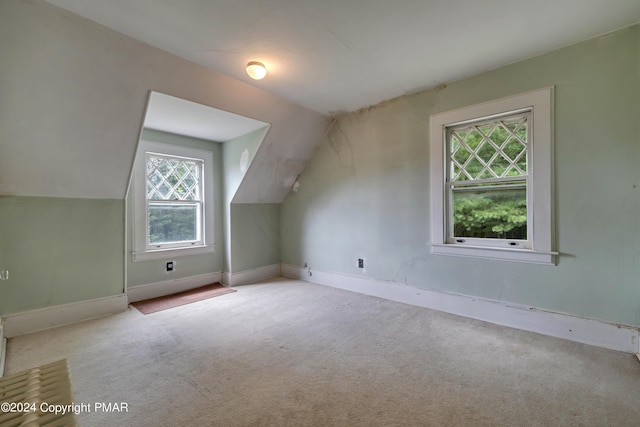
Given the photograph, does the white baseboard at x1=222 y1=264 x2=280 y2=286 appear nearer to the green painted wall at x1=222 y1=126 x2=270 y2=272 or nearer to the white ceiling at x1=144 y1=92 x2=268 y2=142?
the green painted wall at x1=222 y1=126 x2=270 y2=272

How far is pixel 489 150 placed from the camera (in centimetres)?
273

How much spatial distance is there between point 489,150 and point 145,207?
3939mm

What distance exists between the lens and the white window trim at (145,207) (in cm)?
334

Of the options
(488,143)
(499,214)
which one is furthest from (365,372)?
(488,143)

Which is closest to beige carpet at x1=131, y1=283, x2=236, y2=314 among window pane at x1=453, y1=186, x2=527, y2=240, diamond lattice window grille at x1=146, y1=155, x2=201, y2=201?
diamond lattice window grille at x1=146, y1=155, x2=201, y2=201

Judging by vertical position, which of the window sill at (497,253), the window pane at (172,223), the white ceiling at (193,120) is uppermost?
the white ceiling at (193,120)

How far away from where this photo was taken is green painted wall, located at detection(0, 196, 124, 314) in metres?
2.43

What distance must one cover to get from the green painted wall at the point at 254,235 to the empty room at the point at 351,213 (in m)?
0.68

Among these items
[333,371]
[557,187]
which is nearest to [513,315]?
[557,187]

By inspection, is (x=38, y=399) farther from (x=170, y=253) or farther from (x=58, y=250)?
(x=170, y=253)

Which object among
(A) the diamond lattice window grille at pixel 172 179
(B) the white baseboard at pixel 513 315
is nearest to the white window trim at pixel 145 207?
(A) the diamond lattice window grille at pixel 172 179

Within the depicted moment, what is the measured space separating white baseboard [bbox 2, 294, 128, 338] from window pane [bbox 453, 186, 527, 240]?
12.2 feet

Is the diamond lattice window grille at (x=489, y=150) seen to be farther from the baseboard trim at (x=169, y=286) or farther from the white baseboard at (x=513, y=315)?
the baseboard trim at (x=169, y=286)

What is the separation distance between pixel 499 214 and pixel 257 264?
3263mm
